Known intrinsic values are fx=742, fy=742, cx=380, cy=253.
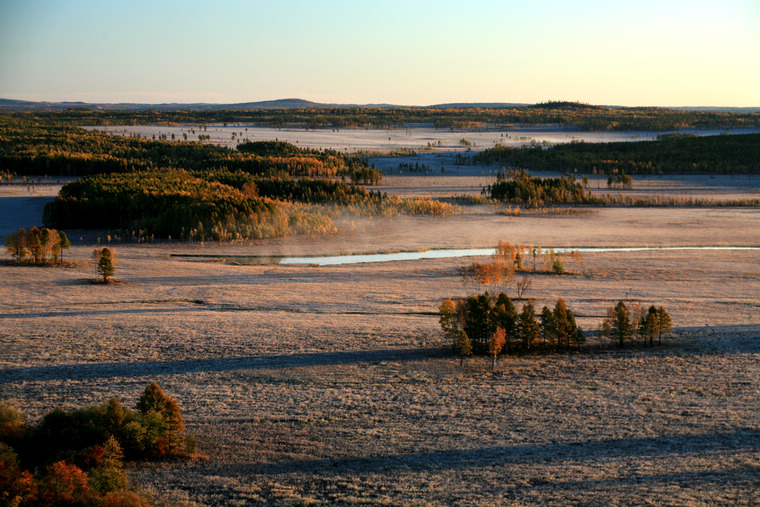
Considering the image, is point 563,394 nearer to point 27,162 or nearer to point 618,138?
point 27,162

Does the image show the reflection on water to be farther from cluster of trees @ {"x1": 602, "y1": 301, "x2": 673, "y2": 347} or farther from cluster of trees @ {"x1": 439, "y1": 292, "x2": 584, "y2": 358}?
cluster of trees @ {"x1": 602, "y1": 301, "x2": 673, "y2": 347}

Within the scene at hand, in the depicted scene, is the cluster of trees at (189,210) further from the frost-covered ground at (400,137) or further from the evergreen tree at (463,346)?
the frost-covered ground at (400,137)

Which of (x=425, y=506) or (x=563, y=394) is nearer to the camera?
(x=425, y=506)

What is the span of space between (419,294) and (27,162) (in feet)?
113

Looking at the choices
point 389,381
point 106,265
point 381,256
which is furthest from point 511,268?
point 106,265

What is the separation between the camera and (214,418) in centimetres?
860

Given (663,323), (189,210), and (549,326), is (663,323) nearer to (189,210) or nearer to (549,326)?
(549,326)

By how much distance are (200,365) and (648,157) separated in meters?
46.3

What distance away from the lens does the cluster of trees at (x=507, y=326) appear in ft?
38.6

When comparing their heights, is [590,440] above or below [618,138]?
below

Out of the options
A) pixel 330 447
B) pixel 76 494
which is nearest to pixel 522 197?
pixel 330 447

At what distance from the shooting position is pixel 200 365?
1088 cm

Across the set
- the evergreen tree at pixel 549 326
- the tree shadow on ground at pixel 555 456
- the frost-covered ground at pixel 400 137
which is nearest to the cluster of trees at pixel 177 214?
the evergreen tree at pixel 549 326

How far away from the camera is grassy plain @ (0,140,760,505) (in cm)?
687
